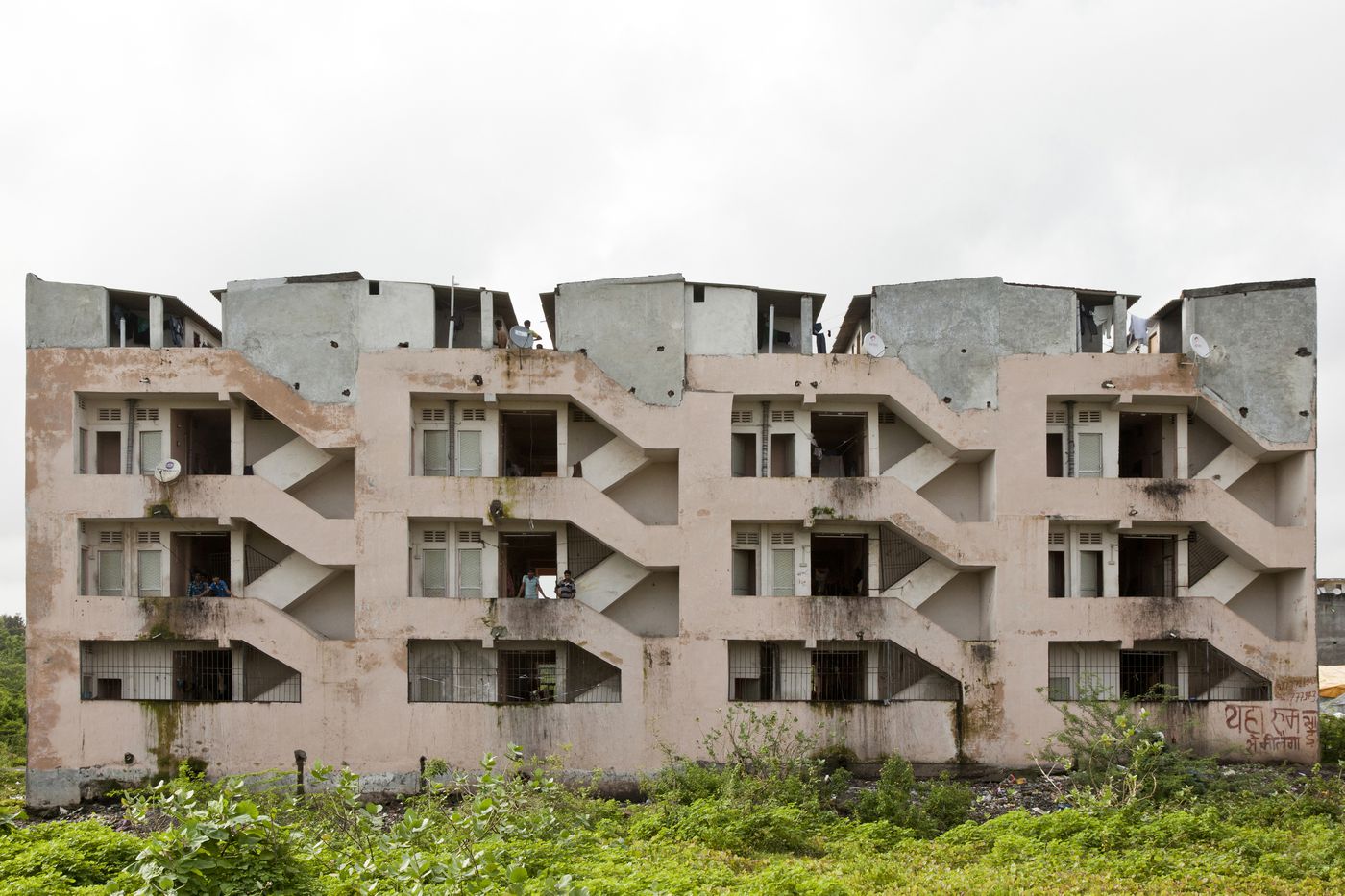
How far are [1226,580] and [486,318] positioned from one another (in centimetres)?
1779

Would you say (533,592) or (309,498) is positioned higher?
(309,498)

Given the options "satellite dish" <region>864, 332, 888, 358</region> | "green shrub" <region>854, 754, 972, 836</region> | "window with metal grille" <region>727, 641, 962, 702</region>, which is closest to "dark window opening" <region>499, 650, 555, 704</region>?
"window with metal grille" <region>727, 641, 962, 702</region>

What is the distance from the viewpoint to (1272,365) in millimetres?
20906

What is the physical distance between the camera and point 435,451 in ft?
69.6

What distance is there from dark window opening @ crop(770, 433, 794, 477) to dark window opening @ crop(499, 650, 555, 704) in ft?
21.9

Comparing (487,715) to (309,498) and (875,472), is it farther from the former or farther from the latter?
(875,472)

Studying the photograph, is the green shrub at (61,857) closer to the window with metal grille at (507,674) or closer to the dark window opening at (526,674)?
the window with metal grille at (507,674)

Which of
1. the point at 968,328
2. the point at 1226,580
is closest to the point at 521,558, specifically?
the point at 968,328

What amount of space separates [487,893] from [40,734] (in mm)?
17568

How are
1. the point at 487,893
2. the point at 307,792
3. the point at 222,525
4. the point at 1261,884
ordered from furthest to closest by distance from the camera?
the point at 222,525 → the point at 307,792 → the point at 1261,884 → the point at 487,893

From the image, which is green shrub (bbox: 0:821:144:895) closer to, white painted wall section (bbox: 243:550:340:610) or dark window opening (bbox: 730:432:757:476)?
white painted wall section (bbox: 243:550:340:610)

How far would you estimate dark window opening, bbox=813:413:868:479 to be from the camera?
21.8m

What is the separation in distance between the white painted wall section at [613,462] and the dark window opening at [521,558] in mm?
1885

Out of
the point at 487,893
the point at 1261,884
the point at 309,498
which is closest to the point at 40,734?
the point at 309,498
